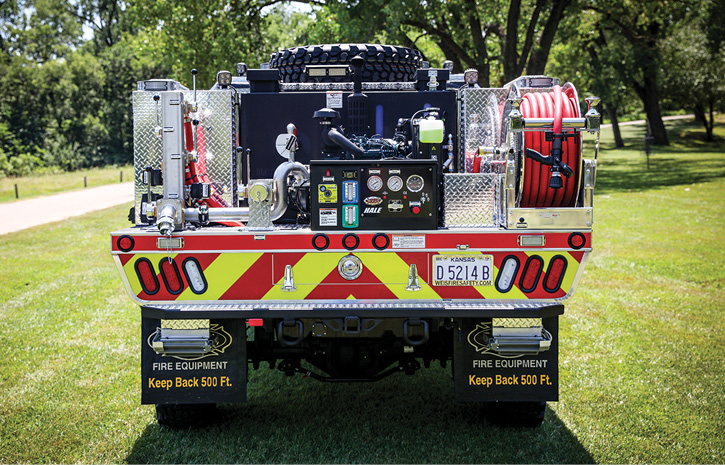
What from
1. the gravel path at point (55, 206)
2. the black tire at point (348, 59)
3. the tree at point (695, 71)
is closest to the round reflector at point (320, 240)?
the black tire at point (348, 59)

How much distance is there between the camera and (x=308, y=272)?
4.05 meters

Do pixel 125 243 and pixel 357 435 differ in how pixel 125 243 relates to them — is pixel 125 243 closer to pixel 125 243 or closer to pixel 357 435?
pixel 125 243

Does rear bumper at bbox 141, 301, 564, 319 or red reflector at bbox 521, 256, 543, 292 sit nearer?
rear bumper at bbox 141, 301, 564, 319

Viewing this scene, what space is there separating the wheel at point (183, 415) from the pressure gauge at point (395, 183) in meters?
1.95

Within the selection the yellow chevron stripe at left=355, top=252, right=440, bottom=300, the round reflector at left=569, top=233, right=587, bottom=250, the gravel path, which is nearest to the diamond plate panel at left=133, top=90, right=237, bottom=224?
the yellow chevron stripe at left=355, top=252, right=440, bottom=300

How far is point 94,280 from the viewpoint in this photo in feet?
34.2

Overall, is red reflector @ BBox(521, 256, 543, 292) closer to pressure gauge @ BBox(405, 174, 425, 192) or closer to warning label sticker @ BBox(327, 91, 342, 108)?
pressure gauge @ BBox(405, 174, 425, 192)

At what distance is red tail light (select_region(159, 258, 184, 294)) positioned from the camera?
4.03 metres

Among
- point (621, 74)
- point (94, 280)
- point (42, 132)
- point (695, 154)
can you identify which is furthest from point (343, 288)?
point (42, 132)

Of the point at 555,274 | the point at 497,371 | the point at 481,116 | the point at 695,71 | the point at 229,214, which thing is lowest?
the point at 497,371

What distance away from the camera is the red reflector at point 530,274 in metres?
4.05

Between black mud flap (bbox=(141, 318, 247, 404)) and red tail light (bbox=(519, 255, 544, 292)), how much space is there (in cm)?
166

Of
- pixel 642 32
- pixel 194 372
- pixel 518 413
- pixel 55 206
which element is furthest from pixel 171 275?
pixel 642 32

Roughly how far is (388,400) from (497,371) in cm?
136
